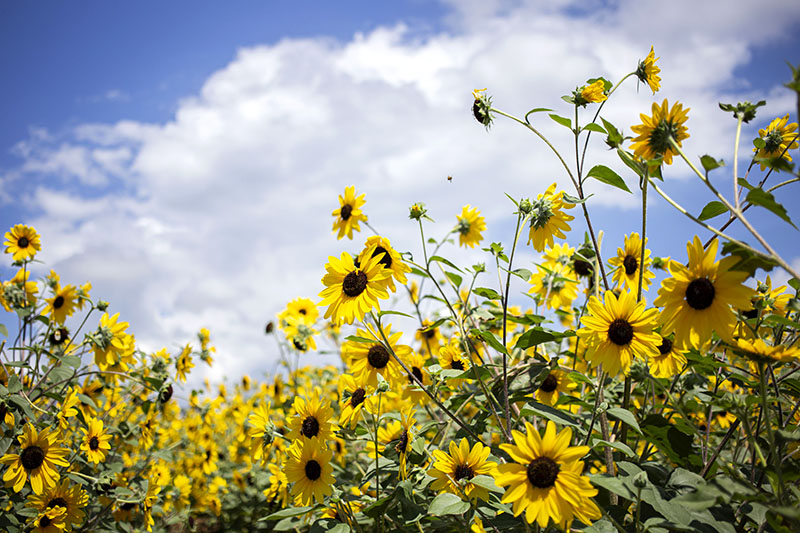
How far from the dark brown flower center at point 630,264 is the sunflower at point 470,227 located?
2.82 feet

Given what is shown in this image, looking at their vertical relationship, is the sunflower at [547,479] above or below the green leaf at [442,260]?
below

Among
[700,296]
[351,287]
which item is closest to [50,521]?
[351,287]

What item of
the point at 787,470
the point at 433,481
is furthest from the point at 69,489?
the point at 787,470

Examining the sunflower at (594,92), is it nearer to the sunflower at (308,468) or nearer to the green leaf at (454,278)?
the green leaf at (454,278)

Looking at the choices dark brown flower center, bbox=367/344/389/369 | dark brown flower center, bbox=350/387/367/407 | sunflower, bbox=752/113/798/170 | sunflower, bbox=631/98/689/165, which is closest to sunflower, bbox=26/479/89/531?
dark brown flower center, bbox=350/387/367/407

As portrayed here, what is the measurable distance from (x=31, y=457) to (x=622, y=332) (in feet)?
8.35

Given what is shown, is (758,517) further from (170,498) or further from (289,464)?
(170,498)

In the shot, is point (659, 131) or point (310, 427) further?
point (310, 427)

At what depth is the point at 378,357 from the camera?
6.71ft

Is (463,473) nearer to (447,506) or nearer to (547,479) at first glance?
(447,506)

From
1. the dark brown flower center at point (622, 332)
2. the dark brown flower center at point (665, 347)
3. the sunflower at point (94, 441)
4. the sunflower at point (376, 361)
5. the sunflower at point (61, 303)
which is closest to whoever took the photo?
the dark brown flower center at point (622, 332)

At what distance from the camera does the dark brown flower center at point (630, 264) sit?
2.18m

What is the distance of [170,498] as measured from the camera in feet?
12.6

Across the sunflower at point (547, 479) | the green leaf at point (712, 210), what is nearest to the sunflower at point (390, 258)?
the sunflower at point (547, 479)
